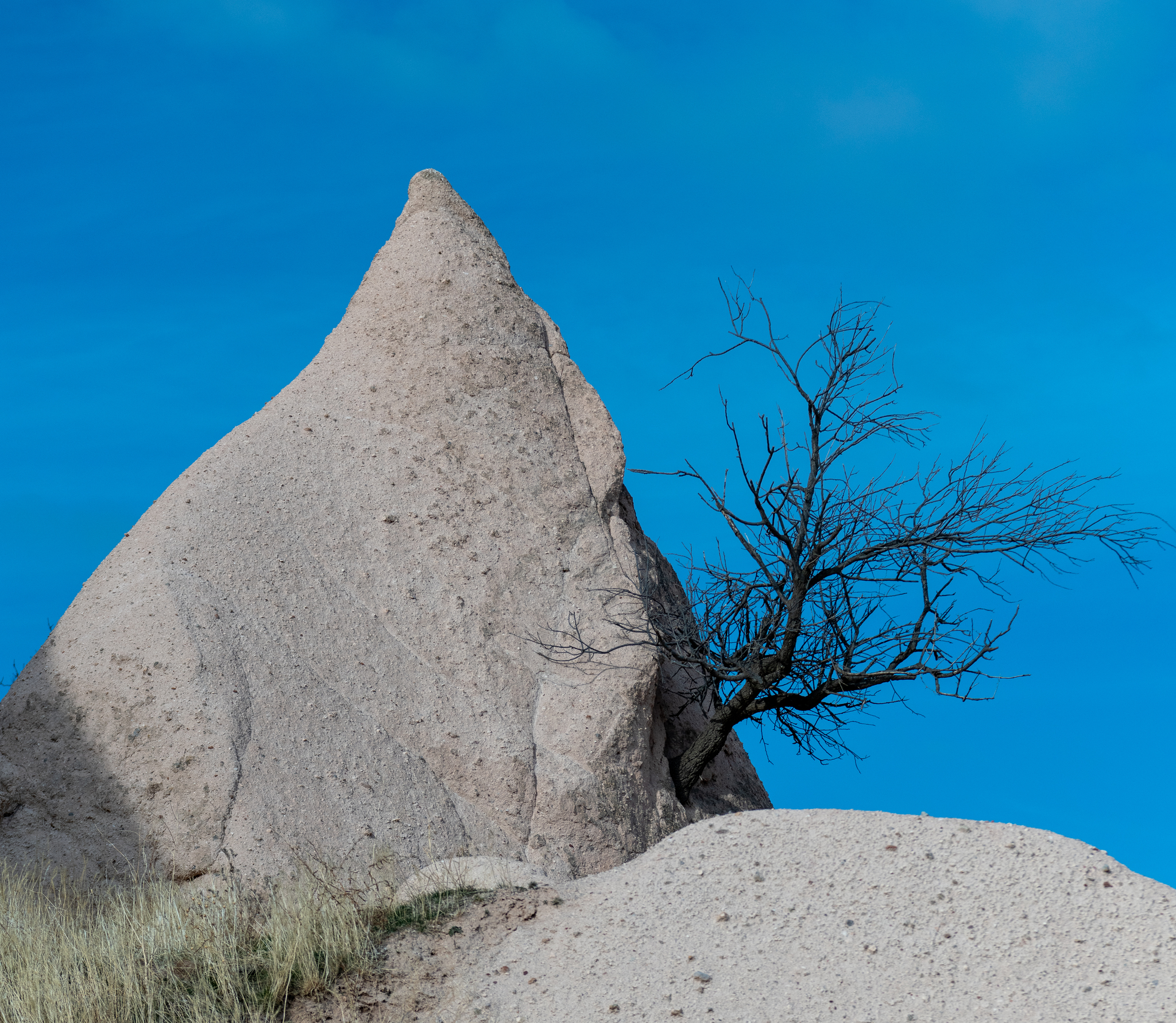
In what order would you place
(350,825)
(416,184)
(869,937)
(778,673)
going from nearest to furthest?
(869,937) < (350,825) < (778,673) < (416,184)

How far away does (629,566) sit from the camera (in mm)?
10656

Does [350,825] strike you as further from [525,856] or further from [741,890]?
[741,890]

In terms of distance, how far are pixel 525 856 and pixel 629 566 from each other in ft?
9.25

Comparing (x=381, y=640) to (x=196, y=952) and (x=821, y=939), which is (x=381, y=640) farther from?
(x=821, y=939)

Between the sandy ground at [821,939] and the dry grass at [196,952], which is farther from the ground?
the sandy ground at [821,939]

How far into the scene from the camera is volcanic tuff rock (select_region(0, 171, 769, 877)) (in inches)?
349

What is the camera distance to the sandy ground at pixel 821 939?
6.30 m

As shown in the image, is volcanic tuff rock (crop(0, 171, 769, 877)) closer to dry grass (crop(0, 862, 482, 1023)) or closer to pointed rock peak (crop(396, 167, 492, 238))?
pointed rock peak (crop(396, 167, 492, 238))

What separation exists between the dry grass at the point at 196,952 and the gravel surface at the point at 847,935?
2.55ft

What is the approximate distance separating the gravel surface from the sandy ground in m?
0.01

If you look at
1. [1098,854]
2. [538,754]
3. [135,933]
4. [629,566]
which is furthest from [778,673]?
[135,933]

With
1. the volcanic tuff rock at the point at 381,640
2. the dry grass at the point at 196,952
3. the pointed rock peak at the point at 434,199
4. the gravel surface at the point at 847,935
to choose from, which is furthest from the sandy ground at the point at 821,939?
the pointed rock peak at the point at 434,199

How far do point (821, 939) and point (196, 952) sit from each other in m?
3.71

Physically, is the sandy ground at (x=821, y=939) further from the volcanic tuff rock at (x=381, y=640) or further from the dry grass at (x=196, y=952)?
the volcanic tuff rock at (x=381, y=640)
